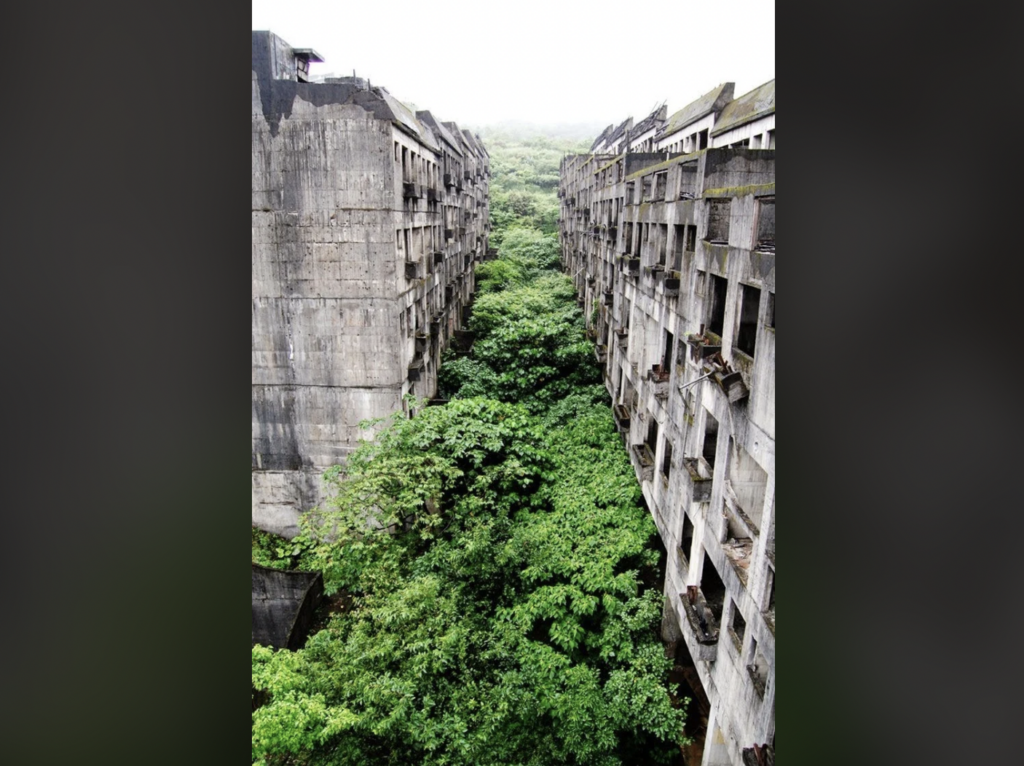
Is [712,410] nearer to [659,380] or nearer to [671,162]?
[659,380]

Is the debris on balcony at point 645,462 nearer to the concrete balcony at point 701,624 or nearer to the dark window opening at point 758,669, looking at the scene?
the concrete balcony at point 701,624

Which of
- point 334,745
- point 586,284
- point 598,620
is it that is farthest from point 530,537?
point 586,284

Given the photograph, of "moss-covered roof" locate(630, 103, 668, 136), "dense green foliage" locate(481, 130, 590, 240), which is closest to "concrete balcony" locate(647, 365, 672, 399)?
"moss-covered roof" locate(630, 103, 668, 136)

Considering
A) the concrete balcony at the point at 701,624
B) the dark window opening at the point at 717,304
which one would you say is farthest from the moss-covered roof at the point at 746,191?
the concrete balcony at the point at 701,624

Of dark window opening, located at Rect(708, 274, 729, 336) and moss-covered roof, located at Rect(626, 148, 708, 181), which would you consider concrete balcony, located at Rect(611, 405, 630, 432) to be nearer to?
moss-covered roof, located at Rect(626, 148, 708, 181)
